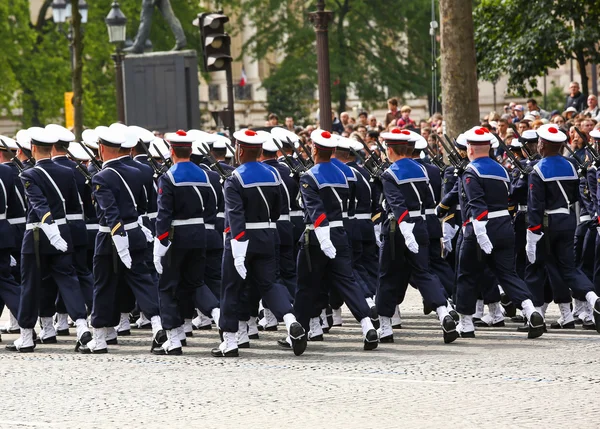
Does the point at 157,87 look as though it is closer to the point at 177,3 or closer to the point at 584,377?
the point at 584,377

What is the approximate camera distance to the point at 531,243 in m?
13.9

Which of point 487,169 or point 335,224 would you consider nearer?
point 335,224

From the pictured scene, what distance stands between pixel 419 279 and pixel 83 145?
4609 mm

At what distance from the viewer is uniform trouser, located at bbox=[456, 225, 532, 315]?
43.7 feet

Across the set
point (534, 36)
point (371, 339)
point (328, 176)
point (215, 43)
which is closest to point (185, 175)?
point (328, 176)

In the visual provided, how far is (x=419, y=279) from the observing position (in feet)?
43.9

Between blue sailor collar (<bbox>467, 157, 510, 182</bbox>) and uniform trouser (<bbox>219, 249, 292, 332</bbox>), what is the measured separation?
7.07ft

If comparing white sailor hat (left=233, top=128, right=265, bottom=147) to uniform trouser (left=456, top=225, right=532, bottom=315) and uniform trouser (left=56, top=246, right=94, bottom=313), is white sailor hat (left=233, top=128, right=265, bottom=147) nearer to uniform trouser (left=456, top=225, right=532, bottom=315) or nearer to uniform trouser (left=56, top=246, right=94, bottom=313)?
uniform trouser (left=456, top=225, right=532, bottom=315)

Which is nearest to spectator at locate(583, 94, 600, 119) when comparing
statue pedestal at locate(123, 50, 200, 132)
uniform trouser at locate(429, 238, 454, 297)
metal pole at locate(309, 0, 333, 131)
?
metal pole at locate(309, 0, 333, 131)

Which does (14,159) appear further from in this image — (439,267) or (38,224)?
(439,267)

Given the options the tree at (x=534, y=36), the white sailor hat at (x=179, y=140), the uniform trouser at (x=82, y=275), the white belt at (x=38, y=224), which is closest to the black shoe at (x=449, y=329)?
the white sailor hat at (x=179, y=140)

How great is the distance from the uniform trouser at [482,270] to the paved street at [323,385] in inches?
15.9

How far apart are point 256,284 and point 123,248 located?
124cm

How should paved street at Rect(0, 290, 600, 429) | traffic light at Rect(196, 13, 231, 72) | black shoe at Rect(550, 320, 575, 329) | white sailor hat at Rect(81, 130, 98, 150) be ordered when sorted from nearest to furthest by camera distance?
paved street at Rect(0, 290, 600, 429), black shoe at Rect(550, 320, 575, 329), white sailor hat at Rect(81, 130, 98, 150), traffic light at Rect(196, 13, 231, 72)
